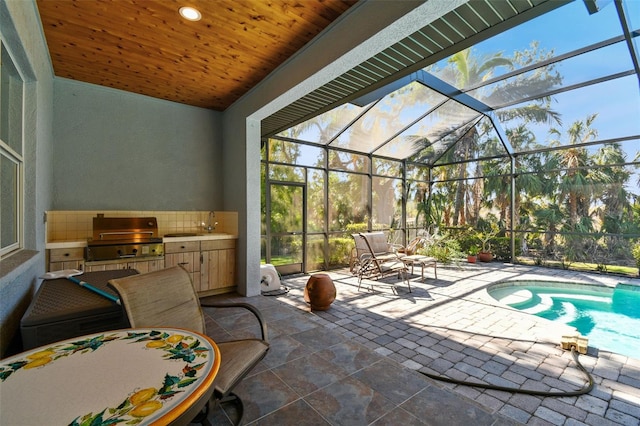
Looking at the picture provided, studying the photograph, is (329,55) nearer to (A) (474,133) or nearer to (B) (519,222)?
(A) (474,133)

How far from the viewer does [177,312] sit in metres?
1.93

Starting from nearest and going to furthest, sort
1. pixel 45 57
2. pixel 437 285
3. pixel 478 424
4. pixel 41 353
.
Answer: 1. pixel 41 353
2. pixel 478 424
3. pixel 45 57
4. pixel 437 285

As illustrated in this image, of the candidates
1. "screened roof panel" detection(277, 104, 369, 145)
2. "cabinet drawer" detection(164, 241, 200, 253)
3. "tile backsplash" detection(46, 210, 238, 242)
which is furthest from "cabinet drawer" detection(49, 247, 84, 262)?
"screened roof panel" detection(277, 104, 369, 145)

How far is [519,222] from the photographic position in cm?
815

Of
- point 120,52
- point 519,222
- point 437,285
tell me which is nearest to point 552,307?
point 437,285

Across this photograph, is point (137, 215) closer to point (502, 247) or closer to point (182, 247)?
point (182, 247)

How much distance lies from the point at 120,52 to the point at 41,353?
3.27 m

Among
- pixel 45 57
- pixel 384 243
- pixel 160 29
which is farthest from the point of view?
pixel 384 243

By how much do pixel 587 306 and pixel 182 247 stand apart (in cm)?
717

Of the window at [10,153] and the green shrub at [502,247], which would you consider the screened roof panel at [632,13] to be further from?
the window at [10,153]

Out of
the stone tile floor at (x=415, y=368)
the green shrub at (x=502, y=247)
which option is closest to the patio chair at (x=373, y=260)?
the stone tile floor at (x=415, y=368)

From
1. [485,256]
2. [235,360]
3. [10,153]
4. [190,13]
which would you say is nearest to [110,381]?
[235,360]

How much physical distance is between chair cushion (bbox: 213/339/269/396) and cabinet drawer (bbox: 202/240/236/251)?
2642 millimetres

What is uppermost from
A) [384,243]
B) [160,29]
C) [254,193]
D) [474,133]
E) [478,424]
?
[474,133]
